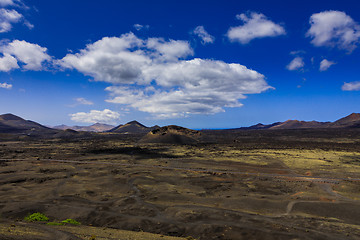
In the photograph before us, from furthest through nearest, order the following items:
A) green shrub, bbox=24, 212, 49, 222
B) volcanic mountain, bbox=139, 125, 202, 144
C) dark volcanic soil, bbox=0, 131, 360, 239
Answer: volcanic mountain, bbox=139, 125, 202, 144, green shrub, bbox=24, 212, 49, 222, dark volcanic soil, bbox=0, 131, 360, 239

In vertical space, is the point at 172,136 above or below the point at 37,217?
above

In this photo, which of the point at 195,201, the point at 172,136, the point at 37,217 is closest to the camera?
the point at 37,217

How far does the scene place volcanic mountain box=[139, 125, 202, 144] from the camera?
112m

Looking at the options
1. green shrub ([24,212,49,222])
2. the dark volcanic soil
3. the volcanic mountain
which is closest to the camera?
the dark volcanic soil

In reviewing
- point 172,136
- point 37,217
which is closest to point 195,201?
point 37,217

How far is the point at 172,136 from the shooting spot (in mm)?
114125

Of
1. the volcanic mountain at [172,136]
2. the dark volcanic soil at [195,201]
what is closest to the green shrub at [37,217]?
the dark volcanic soil at [195,201]

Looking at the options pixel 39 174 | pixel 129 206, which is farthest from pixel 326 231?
pixel 39 174

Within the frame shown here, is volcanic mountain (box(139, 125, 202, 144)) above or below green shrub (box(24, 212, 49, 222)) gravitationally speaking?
above

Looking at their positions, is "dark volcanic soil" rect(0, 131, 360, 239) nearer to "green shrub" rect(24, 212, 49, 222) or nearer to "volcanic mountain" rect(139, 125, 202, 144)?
"green shrub" rect(24, 212, 49, 222)

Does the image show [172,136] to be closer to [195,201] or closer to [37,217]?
[195,201]

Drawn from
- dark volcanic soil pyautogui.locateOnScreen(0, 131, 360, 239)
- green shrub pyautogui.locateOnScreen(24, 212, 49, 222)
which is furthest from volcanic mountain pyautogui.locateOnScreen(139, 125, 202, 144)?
green shrub pyautogui.locateOnScreen(24, 212, 49, 222)

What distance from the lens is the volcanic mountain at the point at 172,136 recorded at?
11188 centimetres

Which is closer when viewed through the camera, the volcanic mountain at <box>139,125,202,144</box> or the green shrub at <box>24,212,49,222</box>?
the green shrub at <box>24,212,49,222</box>
